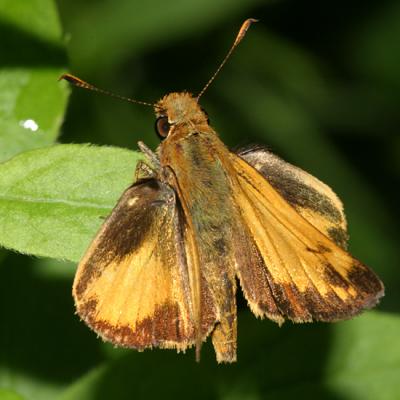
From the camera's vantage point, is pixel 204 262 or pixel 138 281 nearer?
pixel 138 281

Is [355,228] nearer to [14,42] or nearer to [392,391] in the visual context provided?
[392,391]

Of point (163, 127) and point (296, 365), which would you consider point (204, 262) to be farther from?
point (296, 365)

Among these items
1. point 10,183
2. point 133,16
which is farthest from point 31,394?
point 133,16

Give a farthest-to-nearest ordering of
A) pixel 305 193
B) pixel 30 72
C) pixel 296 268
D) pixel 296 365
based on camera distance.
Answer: pixel 296 365 < pixel 30 72 < pixel 305 193 < pixel 296 268

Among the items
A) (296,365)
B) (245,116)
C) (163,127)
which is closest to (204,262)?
(163,127)

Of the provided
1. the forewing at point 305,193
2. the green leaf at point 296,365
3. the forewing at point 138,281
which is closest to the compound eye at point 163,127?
the forewing at point 305,193

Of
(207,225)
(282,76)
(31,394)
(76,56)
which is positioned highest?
(207,225)

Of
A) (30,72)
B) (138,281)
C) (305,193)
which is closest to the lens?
(138,281)

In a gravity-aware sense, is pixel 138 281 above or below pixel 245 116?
above
